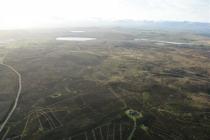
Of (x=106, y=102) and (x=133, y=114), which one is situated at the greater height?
(x=133, y=114)

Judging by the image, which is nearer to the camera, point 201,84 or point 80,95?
point 80,95

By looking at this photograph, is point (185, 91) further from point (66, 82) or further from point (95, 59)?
point (95, 59)

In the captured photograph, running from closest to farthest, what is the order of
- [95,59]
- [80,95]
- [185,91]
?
[80,95]
[185,91]
[95,59]

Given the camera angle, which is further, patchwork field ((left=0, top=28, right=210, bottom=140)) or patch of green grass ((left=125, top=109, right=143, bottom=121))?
patch of green grass ((left=125, top=109, right=143, bottom=121))

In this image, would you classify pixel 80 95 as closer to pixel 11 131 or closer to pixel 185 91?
pixel 11 131

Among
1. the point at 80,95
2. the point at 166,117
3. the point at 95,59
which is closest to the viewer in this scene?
the point at 166,117

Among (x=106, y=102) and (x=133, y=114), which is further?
(x=106, y=102)

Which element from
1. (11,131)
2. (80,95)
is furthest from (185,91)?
(11,131)

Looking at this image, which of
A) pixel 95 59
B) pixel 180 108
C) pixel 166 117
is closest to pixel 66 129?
pixel 166 117

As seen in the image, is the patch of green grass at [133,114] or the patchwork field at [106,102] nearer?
the patchwork field at [106,102]
